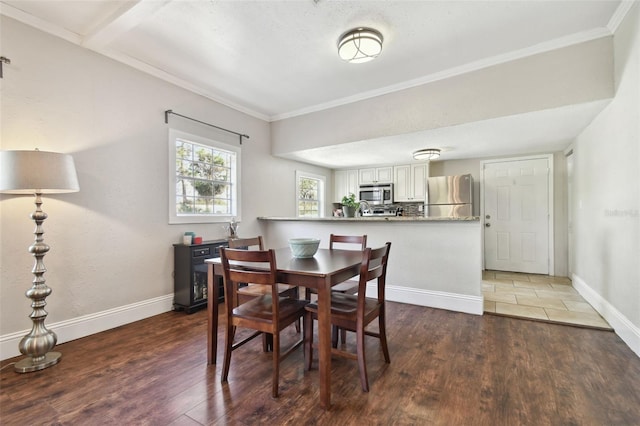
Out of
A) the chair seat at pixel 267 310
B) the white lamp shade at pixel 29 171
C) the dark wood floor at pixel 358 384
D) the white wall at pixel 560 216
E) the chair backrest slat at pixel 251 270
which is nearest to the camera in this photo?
the dark wood floor at pixel 358 384

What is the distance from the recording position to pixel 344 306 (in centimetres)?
199

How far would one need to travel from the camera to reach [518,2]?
221 centimetres

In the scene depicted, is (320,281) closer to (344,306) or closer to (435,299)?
(344,306)

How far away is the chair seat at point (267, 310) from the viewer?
1.83 m

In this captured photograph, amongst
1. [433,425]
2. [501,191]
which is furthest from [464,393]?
[501,191]

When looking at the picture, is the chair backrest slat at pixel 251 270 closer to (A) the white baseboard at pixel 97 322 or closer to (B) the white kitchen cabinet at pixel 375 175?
(A) the white baseboard at pixel 97 322

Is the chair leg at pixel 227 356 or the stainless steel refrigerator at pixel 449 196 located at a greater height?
the stainless steel refrigerator at pixel 449 196

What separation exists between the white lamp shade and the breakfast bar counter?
9.36ft

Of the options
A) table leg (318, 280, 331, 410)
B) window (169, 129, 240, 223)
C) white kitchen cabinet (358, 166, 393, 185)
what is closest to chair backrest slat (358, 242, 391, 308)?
table leg (318, 280, 331, 410)

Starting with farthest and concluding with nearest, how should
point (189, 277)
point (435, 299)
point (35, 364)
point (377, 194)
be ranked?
point (377, 194) < point (435, 299) < point (189, 277) < point (35, 364)

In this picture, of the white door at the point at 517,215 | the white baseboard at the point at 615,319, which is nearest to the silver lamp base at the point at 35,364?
the white baseboard at the point at 615,319

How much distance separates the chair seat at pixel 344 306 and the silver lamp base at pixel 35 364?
1.96m

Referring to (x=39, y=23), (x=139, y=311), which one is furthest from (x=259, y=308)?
(x=39, y=23)

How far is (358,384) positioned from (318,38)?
9.27 feet
